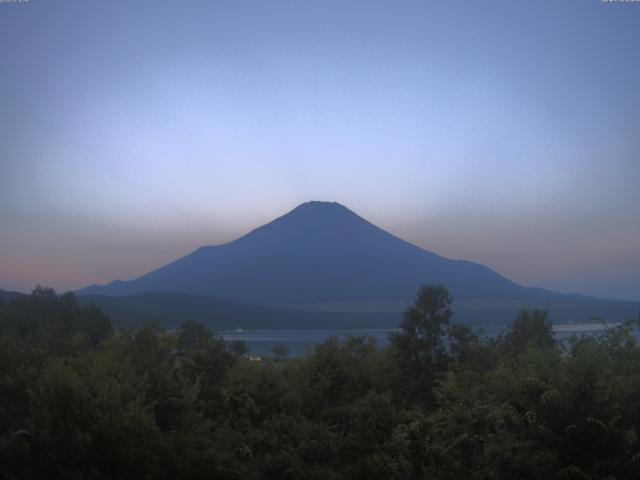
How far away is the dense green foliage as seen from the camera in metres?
7.14

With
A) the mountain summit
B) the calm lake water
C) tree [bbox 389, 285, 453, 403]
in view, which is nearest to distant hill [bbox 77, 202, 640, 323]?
the mountain summit

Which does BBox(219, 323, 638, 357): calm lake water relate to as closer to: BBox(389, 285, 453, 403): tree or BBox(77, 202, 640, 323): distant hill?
BBox(389, 285, 453, 403): tree

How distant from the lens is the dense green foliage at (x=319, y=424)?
23.4 ft

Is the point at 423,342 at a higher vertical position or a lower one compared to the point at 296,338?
higher

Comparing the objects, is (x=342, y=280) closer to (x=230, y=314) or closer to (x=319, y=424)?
(x=230, y=314)

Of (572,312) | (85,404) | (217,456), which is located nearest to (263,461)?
(217,456)

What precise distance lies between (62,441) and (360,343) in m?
13.1

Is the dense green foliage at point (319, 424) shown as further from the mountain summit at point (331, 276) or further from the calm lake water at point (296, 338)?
the mountain summit at point (331, 276)

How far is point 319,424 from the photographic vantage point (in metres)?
10.5

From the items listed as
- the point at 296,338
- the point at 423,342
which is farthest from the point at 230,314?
the point at 423,342

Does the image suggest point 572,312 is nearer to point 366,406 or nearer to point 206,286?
point 206,286

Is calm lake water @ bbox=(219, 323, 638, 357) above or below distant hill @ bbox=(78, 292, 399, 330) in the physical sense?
below

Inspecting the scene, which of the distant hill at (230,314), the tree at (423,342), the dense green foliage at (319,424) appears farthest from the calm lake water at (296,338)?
the dense green foliage at (319,424)

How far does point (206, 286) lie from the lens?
6865 inches
